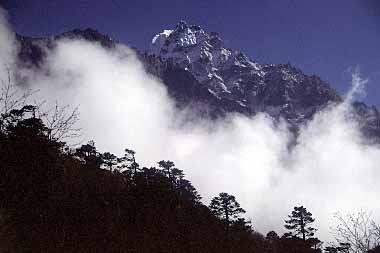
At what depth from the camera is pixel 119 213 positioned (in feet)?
119

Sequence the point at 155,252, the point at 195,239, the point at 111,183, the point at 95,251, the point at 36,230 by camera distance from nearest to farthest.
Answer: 1. the point at 36,230
2. the point at 95,251
3. the point at 155,252
4. the point at 195,239
5. the point at 111,183

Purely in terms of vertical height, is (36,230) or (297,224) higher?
(297,224)

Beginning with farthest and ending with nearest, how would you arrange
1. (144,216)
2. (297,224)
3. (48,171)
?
1. (297,224)
2. (144,216)
3. (48,171)

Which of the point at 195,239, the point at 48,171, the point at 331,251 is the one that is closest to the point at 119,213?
the point at 195,239

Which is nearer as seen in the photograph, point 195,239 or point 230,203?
point 195,239

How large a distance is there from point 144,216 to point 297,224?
103ft

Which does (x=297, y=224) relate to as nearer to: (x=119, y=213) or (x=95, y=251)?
(x=119, y=213)

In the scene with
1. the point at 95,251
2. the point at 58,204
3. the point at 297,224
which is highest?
the point at 297,224

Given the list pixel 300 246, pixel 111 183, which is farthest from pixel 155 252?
pixel 300 246

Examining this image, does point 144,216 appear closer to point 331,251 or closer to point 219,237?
point 219,237

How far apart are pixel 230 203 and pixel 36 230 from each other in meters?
42.8

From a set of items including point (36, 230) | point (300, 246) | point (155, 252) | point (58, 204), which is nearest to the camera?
point (36, 230)

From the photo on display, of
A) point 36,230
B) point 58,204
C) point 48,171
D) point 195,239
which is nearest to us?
point 48,171

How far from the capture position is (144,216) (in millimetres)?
37969
